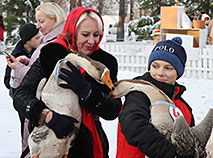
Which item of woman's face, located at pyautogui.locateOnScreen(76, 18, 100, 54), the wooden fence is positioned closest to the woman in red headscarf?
woman's face, located at pyautogui.locateOnScreen(76, 18, 100, 54)

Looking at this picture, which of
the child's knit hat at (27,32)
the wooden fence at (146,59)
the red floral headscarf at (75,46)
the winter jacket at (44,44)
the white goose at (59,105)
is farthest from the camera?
the wooden fence at (146,59)

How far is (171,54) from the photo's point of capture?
2.36 metres

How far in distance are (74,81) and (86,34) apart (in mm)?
428

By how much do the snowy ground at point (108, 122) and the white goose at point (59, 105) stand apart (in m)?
3.07

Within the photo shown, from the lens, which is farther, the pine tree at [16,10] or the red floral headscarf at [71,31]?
the pine tree at [16,10]

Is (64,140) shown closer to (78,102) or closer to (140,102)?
(78,102)

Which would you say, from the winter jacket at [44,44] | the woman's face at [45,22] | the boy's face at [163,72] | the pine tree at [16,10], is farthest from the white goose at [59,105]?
the pine tree at [16,10]

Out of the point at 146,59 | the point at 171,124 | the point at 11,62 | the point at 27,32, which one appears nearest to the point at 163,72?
the point at 171,124

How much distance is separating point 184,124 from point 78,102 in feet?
2.32

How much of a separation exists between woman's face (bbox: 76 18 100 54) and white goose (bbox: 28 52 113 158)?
7.9 inches

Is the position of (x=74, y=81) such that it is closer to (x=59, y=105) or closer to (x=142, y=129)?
(x=59, y=105)

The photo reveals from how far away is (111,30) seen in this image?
106 feet

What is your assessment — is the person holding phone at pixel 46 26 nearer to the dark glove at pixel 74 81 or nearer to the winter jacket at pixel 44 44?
the winter jacket at pixel 44 44

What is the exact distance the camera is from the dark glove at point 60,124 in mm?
2016
